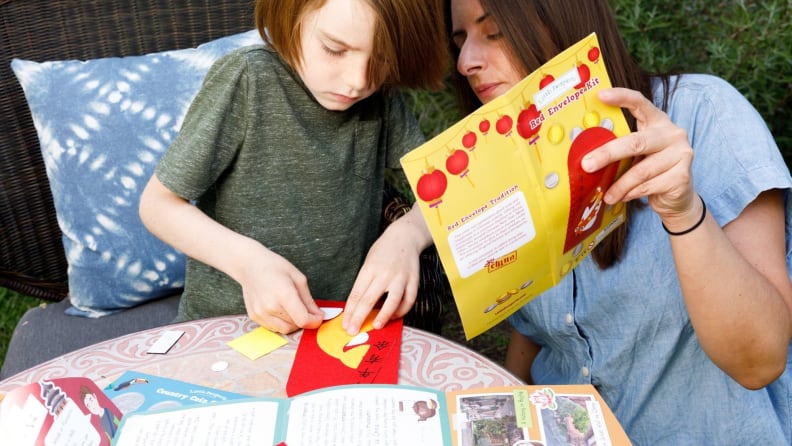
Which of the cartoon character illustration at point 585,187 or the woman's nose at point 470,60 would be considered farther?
the woman's nose at point 470,60

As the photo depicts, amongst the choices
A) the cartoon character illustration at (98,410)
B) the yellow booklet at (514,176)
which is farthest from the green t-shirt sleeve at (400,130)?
the cartoon character illustration at (98,410)

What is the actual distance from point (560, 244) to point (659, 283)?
0.32m

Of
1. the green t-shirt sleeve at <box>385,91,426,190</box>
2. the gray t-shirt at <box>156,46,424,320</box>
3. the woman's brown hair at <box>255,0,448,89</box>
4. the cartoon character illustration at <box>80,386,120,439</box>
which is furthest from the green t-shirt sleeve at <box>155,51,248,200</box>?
the cartoon character illustration at <box>80,386,120,439</box>

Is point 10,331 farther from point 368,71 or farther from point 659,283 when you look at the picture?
point 659,283

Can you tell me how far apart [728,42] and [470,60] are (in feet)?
3.57

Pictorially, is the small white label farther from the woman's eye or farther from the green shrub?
the green shrub

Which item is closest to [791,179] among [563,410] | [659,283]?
[659,283]

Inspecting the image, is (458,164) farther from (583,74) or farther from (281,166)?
(281,166)

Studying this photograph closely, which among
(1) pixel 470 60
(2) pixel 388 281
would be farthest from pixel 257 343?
(1) pixel 470 60

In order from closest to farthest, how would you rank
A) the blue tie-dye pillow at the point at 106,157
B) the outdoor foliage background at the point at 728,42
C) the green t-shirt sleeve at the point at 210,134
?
the green t-shirt sleeve at the point at 210,134, the blue tie-dye pillow at the point at 106,157, the outdoor foliage background at the point at 728,42

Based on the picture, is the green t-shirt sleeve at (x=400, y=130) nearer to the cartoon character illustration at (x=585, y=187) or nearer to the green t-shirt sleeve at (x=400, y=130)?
the green t-shirt sleeve at (x=400, y=130)

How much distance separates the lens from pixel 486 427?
0.90 meters

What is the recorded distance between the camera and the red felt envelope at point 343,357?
1031 mm

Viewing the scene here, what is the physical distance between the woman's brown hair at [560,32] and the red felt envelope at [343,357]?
45 centimetres
